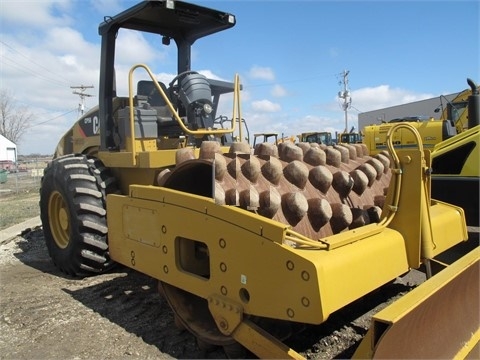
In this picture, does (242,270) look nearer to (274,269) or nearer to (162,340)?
(274,269)

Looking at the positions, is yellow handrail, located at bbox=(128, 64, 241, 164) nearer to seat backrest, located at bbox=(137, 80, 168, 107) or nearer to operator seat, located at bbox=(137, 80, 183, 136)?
operator seat, located at bbox=(137, 80, 183, 136)

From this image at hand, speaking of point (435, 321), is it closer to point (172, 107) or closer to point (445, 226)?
point (445, 226)

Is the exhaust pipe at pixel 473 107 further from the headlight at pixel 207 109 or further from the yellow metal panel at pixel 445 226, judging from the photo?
the headlight at pixel 207 109

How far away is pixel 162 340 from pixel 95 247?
164cm

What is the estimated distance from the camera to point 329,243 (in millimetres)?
2357

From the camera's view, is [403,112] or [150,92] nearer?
[150,92]

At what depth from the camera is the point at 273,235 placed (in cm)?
236

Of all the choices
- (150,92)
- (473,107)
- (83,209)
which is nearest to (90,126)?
(150,92)

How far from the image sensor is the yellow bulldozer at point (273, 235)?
2.31 metres

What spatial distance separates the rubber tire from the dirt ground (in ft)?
0.71

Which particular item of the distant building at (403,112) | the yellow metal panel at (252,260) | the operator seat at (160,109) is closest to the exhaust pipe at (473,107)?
the operator seat at (160,109)

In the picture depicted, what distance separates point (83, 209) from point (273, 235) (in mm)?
2786

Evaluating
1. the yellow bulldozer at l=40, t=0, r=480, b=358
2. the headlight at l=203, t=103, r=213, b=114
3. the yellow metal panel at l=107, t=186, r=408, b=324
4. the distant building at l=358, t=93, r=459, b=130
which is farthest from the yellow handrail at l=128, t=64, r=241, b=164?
the distant building at l=358, t=93, r=459, b=130

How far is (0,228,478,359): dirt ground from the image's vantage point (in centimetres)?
320
